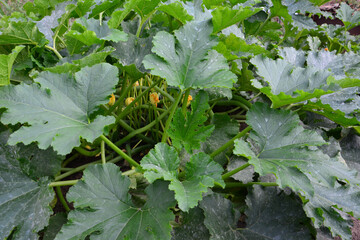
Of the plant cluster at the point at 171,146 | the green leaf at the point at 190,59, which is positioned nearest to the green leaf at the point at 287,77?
the plant cluster at the point at 171,146

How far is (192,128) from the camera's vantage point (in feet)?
3.59

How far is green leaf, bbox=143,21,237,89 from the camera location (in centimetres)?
111

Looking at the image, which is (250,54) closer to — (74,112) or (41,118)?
(74,112)

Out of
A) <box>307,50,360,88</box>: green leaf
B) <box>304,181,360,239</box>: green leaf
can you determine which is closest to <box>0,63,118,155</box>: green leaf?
<box>304,181,360,239</box>: green leaf

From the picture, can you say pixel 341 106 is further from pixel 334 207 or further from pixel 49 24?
pixel 49 24

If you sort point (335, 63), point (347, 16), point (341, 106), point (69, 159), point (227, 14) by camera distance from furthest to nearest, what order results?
point (347, 16) < point (335, 63) < point (69, 159) < point (341, 106) < point (227, 14)

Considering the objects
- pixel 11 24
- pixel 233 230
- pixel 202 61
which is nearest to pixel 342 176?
pixel 233 230

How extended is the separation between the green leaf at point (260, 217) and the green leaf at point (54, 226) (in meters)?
0.52

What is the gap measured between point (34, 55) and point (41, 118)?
0.48 metres

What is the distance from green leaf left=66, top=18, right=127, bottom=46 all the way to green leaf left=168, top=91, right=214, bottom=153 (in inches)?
15.5

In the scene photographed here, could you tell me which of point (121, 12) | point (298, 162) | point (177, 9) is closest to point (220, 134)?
point (298, 162)

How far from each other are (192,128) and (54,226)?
618 millimetres

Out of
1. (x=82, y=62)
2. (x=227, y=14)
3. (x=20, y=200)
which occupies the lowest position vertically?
(x=20, y=200)

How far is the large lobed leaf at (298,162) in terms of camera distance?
98cm
